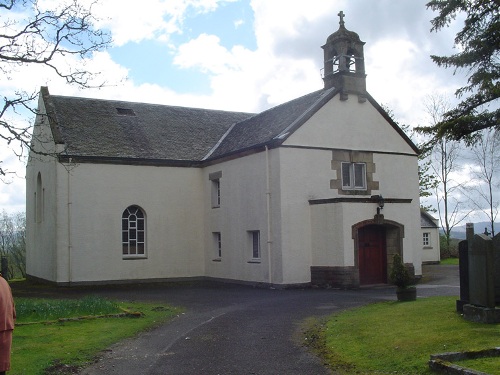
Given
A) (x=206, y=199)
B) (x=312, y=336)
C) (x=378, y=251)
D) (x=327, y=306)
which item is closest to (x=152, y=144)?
(x=206, y=199)

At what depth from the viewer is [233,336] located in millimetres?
13141

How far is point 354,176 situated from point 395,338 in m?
15.9

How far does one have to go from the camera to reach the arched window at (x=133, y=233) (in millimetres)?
28938

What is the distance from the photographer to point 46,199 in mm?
29719

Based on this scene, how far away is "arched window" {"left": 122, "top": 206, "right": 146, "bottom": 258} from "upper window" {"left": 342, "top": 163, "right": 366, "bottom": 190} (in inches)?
396

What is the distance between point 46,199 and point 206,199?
313 inches

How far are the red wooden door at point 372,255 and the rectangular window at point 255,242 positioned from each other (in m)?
4.37

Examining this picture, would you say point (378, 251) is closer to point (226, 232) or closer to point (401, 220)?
point (401, 220)

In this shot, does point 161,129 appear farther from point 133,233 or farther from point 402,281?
point 402,281

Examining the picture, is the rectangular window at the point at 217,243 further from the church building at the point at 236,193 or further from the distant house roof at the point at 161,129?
the distant house roof at the point at 161,129

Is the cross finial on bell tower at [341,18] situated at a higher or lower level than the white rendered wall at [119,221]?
higher

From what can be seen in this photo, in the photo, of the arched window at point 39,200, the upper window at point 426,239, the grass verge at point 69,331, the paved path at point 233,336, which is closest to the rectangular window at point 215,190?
the paved path at point 233,336

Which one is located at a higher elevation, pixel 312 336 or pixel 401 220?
pixel 401 220

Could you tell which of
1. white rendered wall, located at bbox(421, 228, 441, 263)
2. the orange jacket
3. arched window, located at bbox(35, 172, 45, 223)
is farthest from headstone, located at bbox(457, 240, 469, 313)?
white rendered wall, located at bbox(421, 228, 441, 263)
